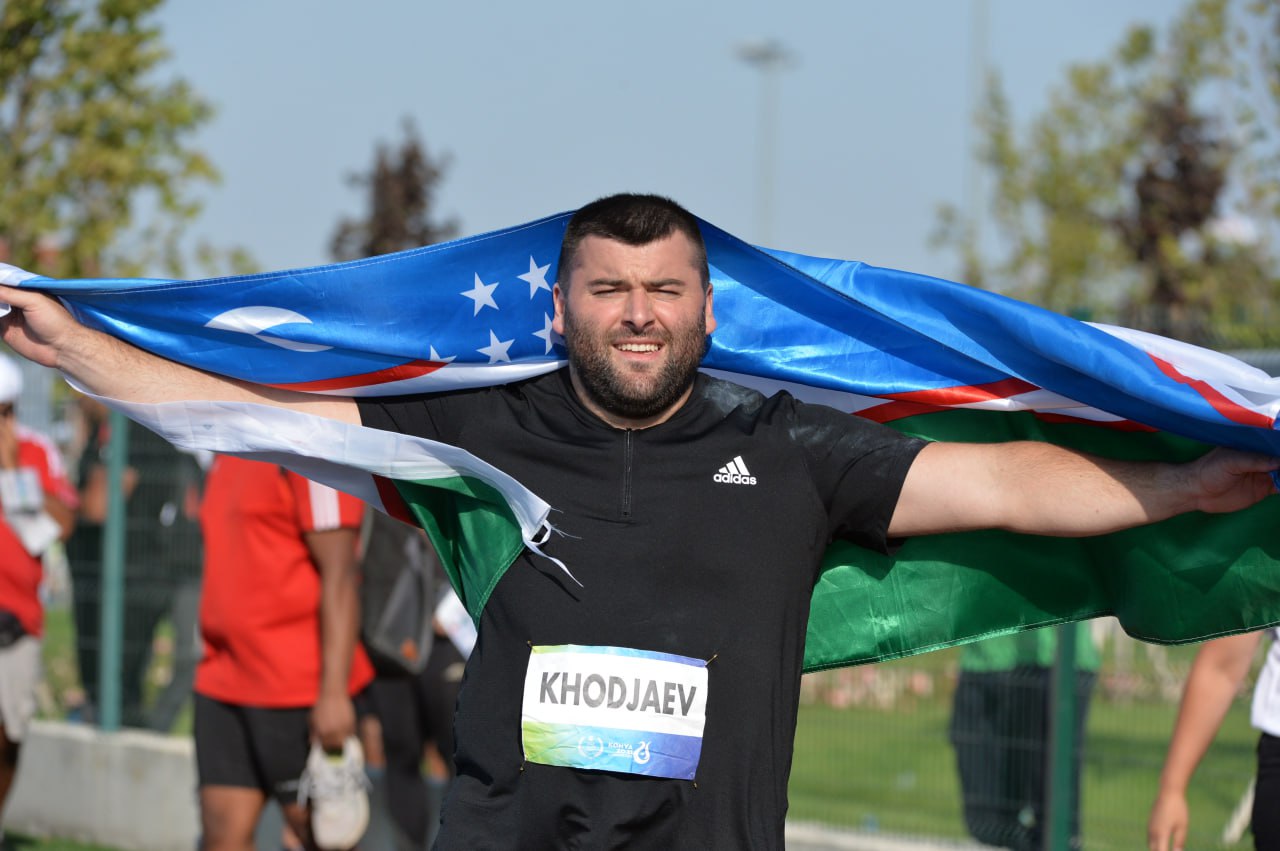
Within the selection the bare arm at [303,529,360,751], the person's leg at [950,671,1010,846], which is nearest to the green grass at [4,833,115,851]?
the bare arm at [303,529,360,751]

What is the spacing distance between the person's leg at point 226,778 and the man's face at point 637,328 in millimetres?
3073

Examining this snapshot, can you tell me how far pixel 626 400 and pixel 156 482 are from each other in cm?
670

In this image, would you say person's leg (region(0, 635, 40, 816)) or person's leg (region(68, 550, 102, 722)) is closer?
person's leg (region(0, 635, 40, 816))

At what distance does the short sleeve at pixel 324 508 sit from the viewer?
20.7 ft

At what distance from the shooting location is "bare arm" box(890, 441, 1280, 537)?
3.79 m

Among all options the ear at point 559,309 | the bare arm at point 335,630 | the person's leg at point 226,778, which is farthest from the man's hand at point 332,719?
the ear at point 559,309

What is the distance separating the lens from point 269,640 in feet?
21.1

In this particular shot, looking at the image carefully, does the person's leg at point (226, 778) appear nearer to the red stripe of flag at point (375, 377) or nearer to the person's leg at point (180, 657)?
the red stripe of flag at point (375, 377)

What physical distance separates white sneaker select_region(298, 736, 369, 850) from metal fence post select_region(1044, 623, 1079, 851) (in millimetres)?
2906

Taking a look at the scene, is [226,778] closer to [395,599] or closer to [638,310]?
[395,599]

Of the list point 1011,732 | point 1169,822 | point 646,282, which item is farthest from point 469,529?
point 1011,732

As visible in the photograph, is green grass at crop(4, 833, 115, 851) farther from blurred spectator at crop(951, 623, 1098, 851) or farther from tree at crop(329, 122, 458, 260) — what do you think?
tree at crop(329, 122, 458, 260)

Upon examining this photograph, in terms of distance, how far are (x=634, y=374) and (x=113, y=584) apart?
7041 millimetres

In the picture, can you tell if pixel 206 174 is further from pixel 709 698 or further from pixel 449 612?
pixel 709 698
